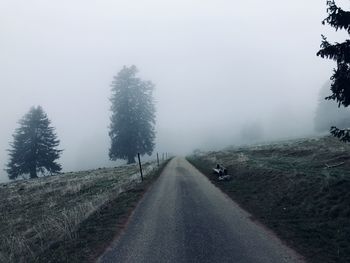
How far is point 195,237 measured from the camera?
9.77 metres

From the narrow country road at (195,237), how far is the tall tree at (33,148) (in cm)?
3692

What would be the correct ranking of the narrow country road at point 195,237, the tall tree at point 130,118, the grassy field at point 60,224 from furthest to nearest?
the tall tree at point 130,118, the grassy field at point 60,224, the narrow country road at point 195,237

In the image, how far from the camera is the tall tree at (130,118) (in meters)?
46.2

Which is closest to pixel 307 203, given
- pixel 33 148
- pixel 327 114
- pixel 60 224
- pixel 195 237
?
pixel 195 237

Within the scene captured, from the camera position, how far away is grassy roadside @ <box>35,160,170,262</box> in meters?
8.80

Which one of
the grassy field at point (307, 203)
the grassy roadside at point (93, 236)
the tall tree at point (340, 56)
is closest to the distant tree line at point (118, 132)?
the grassy field at point (307, 203)

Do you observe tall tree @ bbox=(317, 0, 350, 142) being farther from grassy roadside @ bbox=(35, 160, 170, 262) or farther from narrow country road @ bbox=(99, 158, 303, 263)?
grassy roadside @ bbox=(35, 160, 170, 262)

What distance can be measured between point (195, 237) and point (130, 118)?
123ft

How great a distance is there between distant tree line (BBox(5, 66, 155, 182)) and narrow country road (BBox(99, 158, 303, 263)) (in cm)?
3165

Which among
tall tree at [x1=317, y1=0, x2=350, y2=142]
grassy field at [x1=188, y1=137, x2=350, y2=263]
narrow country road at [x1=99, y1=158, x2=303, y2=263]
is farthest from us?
tall tree at [x1=317, y1=0, x2=350, y2=142]

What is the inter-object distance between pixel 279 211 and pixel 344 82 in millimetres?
5715

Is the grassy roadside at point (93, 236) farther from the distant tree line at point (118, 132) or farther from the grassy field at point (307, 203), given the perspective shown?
the distant tree line at point (118, 132)

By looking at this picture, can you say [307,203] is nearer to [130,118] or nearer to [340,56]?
[340,56]

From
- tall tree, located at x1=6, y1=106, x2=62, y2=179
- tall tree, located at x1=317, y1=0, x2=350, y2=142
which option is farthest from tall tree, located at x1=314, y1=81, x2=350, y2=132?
tall tree, located at x1=317, y1=0, x2=350, y2=142
